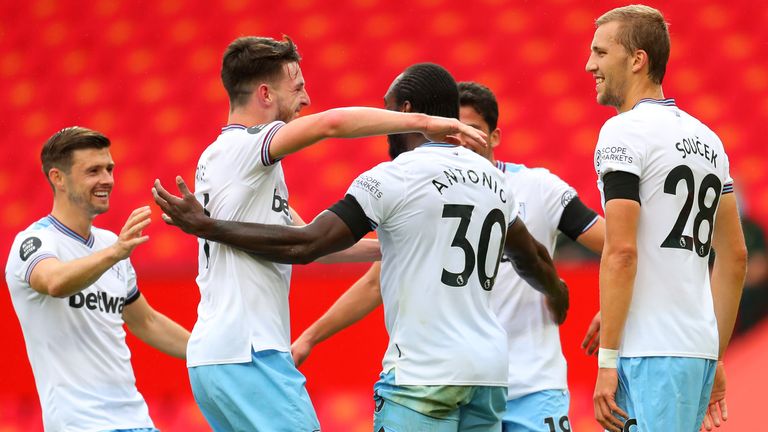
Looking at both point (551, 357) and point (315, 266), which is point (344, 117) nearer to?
point (551, 357)

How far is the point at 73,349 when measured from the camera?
504cm

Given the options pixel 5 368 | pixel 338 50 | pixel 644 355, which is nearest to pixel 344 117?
pixel 644 355

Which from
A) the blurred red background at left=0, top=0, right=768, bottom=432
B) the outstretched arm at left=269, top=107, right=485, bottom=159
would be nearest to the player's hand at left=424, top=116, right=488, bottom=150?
the outstretched arm at left=269, top=107, right=485, bottom=159

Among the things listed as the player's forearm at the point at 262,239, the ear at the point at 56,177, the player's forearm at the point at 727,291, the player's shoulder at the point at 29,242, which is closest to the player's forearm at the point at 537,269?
the player's forearm at the point at 727,291

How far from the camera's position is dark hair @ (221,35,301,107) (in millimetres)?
4344

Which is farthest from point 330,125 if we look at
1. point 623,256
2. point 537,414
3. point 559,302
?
point 537,414

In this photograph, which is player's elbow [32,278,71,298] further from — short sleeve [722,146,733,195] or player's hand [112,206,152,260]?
short sleeve [722,146,733,195]

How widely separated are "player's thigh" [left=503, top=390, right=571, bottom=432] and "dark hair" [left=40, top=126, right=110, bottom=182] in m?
2.43

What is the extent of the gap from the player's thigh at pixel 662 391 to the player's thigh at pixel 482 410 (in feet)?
1.55

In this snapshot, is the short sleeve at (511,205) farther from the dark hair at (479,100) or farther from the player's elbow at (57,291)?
the player's elbow at (57,291)

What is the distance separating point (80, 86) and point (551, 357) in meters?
8.32

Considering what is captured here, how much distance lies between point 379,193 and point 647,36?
1.15 metres

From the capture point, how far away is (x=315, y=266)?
8.26 m

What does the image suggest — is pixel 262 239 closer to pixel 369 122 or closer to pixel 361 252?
pixel 369 122
